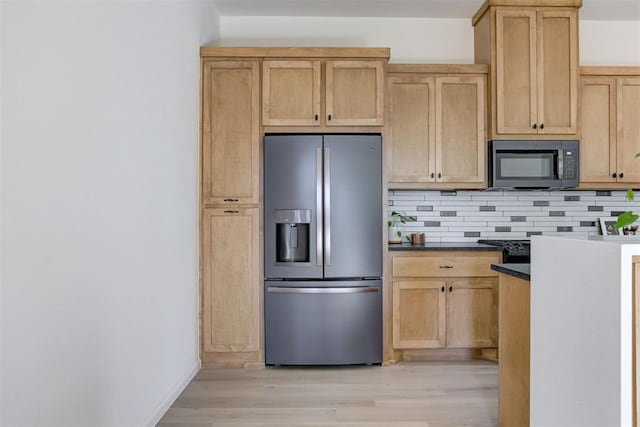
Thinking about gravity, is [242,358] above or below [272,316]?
below

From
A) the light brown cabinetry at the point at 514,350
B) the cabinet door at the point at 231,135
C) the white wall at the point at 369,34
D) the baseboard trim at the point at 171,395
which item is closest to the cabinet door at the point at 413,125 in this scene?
the white wall at the point at 369,34

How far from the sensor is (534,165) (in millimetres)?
3332

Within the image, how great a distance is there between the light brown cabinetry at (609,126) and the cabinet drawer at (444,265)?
109 cm

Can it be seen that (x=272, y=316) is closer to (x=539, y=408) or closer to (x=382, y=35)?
(x=539, y=408)

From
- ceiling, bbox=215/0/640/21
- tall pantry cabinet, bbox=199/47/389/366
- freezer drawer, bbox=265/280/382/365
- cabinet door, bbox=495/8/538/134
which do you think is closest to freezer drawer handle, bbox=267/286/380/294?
freezer drawer, bbox=265/280/382/365

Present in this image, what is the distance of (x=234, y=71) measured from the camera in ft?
10.2

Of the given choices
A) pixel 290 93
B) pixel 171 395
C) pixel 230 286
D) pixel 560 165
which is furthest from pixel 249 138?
pixel 560 165

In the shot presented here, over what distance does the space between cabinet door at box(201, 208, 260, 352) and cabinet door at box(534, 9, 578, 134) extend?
234cm

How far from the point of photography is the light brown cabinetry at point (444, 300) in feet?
10.4

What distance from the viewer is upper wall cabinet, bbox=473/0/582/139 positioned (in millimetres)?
3289

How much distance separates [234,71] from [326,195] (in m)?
1.11

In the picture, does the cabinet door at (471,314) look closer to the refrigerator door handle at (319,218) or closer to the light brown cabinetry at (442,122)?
the light brown cabinetry at (442,122)

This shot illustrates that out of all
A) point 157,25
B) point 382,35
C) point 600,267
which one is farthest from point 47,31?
point 382,35

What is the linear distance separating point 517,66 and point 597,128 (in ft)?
2.72
